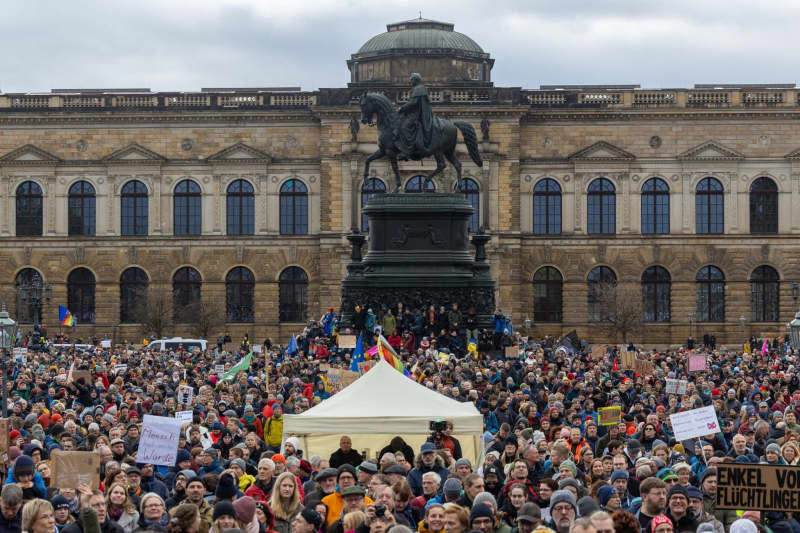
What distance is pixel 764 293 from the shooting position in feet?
235

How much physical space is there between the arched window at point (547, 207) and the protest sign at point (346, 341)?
1327 inches

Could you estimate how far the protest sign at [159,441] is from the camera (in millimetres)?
17250

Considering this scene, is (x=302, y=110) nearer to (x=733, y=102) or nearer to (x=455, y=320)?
(x=733, y=102)

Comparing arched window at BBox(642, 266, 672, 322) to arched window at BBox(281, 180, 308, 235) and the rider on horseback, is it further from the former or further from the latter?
the rider on horseback

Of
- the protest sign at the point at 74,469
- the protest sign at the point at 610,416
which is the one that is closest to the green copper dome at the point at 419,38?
the protest sign at the point at 610,416

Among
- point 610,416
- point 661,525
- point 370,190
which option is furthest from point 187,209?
point 661,525

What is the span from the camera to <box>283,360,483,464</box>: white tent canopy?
1980 centimetres

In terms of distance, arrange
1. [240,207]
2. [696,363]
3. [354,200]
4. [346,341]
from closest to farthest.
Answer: [696,363], [346,341], [354,200], [240,207]

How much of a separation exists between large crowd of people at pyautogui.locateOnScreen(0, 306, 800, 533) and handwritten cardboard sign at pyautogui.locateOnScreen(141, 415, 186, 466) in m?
0.21

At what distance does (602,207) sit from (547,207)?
96.5 inches

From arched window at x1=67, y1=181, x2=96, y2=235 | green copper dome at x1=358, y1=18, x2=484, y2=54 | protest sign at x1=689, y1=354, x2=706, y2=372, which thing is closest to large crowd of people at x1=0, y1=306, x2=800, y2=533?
protest sign at x1=689, y1=354, x2=706, y2=372

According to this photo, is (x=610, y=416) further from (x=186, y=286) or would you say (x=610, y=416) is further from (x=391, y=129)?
(x=186, y=286)

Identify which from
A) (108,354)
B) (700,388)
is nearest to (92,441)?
(700,388)

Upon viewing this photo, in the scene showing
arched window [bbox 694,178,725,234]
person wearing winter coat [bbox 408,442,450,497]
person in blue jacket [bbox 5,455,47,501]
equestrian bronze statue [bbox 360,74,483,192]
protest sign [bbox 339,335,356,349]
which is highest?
equestrian bronze statue [bbox 360,74,483,192]
